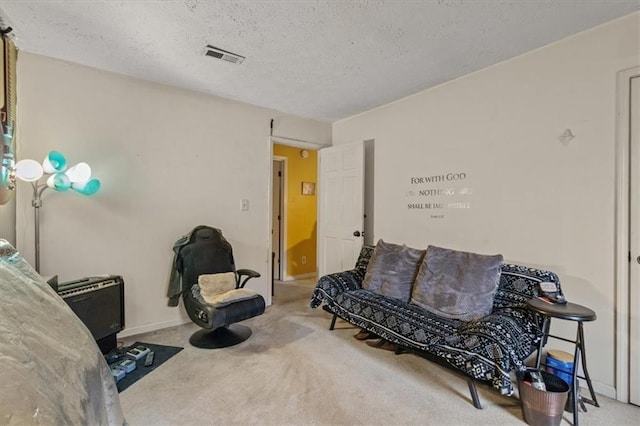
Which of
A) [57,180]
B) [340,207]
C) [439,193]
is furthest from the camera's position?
[340,207]

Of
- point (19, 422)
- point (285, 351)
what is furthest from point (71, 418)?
point (285, 351)

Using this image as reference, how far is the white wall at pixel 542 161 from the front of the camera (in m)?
2.02

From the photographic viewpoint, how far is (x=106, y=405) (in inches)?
46.6

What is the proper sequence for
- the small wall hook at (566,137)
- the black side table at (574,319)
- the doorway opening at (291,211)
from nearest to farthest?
1. the black side table at (574,319)
2. the small wall hook at (566,137)
3. the doorway opening at (291,211)

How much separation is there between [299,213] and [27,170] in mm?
3609

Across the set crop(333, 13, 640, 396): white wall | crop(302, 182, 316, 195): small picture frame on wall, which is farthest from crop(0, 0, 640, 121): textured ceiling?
crop(302, 182, 316, 195): small picture frame on wall

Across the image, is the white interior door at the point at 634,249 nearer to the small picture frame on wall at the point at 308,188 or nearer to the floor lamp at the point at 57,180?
the floor lamp at the point at 57,180

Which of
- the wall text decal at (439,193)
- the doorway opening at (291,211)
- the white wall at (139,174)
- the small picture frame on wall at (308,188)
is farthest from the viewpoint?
the small picture frame on wall at (308,188)

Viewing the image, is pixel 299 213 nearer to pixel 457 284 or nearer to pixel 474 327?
pixel 457 284

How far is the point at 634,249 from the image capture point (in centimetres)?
191

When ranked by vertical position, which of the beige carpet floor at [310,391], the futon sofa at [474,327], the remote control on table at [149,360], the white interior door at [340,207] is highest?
the white interior door at [340,207]

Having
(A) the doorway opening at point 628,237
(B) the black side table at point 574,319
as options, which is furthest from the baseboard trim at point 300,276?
(A) the doorway opening at point 628,237

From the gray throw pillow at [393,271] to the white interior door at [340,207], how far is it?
70cm

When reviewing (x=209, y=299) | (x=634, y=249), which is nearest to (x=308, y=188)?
(x=209, y=299)
